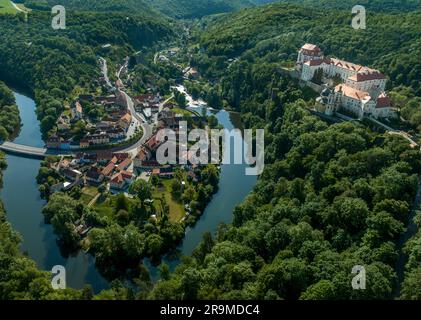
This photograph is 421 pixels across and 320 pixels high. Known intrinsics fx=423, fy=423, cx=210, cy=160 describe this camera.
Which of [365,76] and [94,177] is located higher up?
[365,76]

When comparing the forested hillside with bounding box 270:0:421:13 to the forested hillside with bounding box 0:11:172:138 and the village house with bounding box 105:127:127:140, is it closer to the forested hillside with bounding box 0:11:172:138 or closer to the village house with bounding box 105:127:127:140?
the forested hillside with bounding box 0:11:172:138

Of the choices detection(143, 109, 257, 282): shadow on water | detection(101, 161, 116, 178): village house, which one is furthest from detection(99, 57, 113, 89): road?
detection(143, 109, 257, 282): shadow on water

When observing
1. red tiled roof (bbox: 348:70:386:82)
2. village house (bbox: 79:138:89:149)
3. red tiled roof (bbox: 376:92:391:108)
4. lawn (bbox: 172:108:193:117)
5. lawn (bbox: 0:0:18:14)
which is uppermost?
lawn (bbox: 0:0:18:14)

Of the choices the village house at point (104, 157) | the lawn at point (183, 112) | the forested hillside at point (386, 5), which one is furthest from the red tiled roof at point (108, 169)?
the forested hillside at point (386, 5)

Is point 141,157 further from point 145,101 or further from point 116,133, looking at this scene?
point 145,101

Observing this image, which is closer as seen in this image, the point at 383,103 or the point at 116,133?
the point at 383,103

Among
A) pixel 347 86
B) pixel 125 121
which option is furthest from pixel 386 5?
pixel 125 121

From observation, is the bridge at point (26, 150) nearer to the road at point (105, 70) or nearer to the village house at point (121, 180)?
the village house at point (121, 180)
